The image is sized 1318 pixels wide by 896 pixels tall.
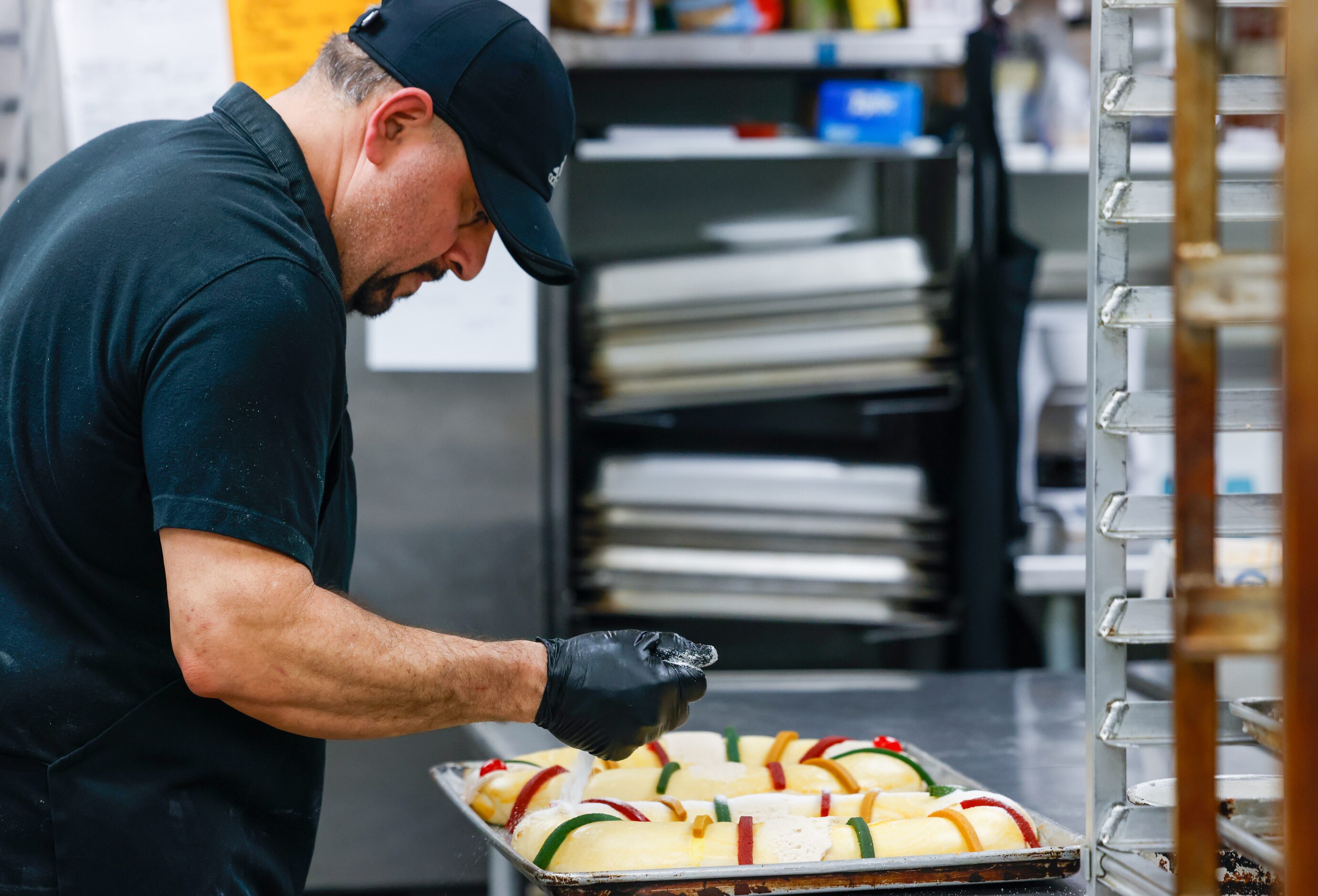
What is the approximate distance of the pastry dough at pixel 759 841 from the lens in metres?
1.10

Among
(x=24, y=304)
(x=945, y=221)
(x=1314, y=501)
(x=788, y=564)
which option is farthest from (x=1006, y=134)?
(x=1314, y=501)

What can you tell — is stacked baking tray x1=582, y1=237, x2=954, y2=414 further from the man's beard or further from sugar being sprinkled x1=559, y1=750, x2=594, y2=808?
sugar being sprinkled x1=559, y1=750, x2=594, y2=808

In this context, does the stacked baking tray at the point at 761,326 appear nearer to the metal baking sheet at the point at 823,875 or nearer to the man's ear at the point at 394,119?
the man's ear at the point at 394,119

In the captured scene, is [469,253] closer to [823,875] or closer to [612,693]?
[612,693]

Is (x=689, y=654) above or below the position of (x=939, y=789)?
above

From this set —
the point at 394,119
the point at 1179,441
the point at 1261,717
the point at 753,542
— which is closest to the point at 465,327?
the point at 753,542

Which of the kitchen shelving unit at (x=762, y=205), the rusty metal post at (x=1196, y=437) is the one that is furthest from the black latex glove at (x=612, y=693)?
the kitchen shelving unit at (x=762, y=205)

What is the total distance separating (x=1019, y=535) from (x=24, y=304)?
2337 mm

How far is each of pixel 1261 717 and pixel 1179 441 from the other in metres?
0.49

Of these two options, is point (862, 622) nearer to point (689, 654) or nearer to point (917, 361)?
point (917, 361)

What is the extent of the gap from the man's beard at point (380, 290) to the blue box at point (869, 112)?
5.13ft

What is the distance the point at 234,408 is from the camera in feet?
3.21

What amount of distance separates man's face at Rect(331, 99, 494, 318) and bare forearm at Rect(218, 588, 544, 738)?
383 mm

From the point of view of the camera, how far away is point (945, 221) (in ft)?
9.69
